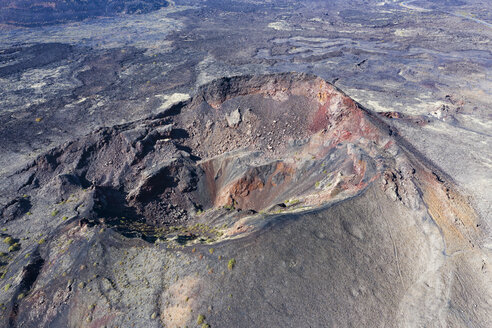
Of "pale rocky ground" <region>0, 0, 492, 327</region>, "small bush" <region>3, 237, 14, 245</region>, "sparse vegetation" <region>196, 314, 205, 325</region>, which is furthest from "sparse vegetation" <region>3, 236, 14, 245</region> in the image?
"sparse vegetation" <region>196, 314, 205, 325</region>

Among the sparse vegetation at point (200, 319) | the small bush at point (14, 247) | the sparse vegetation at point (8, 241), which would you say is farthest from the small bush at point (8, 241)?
the sparse vegetation at point (200, 319)

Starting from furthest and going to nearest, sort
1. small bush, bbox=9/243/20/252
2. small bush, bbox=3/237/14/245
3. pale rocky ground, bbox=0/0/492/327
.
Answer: small bush, bbox=3/237/14/245 < small bush, bbox=9/243/20/252 < pale rocky ground, bbox=0/0/492/327

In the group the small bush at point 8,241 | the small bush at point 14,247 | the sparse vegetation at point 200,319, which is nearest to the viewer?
the sparse vegetation at point 200,319

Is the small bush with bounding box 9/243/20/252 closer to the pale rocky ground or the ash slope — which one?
the ash slope

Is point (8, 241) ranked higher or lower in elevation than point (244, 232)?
lower

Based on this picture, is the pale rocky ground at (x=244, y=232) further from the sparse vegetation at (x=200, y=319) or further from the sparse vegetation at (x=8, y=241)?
the sparse vegetation at (x=8, y=241)

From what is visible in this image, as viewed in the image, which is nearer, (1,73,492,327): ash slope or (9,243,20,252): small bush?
(1,73,492,327): ash slope

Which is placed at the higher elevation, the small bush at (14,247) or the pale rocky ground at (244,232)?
the pale rocky ground at (244,232)

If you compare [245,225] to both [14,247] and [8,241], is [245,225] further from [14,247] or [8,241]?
[8,241]

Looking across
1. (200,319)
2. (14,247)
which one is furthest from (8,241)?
(200,319)
